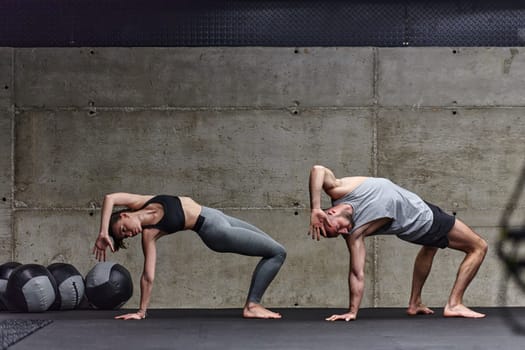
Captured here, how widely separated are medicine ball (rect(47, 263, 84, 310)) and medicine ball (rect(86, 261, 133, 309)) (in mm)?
85

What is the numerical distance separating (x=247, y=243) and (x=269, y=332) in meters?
1.24

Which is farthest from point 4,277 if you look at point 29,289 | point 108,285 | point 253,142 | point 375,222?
point 375,222

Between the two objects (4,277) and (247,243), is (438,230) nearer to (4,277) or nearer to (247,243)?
(247,243)

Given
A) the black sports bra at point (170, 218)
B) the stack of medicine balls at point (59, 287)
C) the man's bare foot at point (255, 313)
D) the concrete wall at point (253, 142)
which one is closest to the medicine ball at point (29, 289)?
the stack of medicine balls at point (59, 287)

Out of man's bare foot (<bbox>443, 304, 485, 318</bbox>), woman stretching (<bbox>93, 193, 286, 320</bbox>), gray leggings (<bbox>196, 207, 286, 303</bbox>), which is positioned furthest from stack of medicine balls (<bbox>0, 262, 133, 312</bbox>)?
man's bare foot (<bbox>443, 304, 485, 318</bbox>)

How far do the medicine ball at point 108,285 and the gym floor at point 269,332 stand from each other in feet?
0.47

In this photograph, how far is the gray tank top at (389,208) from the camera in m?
7.05

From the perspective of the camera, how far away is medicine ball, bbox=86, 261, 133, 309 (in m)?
7.79

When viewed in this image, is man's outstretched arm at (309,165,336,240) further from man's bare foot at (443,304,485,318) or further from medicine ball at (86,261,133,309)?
medicine ball at (86,261,133,309)

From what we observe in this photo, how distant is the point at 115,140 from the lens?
8938 mm

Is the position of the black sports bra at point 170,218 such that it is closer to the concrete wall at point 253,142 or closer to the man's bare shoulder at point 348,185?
the man's bare shoulder at point 348,185

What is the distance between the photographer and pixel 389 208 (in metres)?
7.10

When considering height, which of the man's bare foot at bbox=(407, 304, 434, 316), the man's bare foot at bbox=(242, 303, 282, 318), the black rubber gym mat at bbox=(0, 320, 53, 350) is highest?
the black rubber gym mat at bbox=(0, 320, 53, 350)

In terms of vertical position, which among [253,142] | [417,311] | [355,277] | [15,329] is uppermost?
[253,142]
